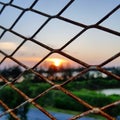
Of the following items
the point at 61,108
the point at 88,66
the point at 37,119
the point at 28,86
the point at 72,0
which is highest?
the point at 61,108

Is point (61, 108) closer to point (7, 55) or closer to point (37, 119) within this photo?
point (37, 119)

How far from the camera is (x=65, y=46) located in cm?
59

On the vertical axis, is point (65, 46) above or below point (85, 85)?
below

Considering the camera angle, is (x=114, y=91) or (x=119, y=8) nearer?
(x=119, y=8)

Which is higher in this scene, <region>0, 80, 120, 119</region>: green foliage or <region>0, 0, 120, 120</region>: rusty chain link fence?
<region>0, 80, 120, 119</region>: green foliage

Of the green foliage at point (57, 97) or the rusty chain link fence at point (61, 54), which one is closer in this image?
the rusty chain link fence at point (61, 54)

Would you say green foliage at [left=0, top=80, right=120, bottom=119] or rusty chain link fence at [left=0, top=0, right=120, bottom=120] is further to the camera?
green foliage at [left=0, top=80, right=120, bottom=119]

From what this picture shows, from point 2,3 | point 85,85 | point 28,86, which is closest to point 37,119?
point 85,85

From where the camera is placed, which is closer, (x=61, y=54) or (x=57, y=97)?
(x=61, y=54)

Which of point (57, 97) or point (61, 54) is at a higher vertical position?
point (57, 97)

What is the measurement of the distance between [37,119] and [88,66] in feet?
75.5

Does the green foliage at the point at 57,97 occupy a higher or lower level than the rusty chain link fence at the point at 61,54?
higher

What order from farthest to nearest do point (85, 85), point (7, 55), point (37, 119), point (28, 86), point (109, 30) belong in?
point (37, 119) < point (85, 85) < point (28, 86) < point (7, 55) < point (109, 30)

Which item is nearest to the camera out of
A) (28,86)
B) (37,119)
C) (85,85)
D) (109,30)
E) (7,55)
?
(109,30)
